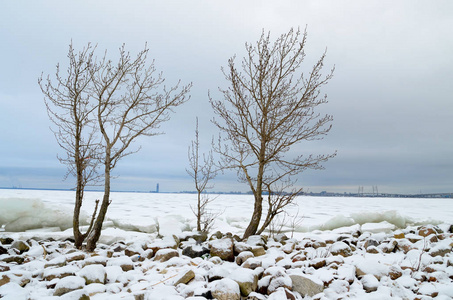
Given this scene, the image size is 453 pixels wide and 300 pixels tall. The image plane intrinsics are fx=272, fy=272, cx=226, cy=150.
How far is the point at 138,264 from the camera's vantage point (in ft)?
15.3

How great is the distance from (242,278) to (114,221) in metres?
10.00

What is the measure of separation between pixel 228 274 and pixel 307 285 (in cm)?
105

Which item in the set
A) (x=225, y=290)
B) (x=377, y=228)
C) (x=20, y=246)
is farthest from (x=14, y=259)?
Answer: (x=377, y=228)

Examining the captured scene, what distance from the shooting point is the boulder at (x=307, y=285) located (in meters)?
3.51

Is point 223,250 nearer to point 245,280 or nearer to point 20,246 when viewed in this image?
point 245,280

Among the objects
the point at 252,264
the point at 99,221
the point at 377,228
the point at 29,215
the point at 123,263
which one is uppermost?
the point at 99,221

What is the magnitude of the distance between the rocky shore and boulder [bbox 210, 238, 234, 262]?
17 millimetres

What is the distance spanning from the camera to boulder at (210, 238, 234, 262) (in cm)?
476

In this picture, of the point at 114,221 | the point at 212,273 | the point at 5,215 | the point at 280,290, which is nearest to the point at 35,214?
the point at 5,215

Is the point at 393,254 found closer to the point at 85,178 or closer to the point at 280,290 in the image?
the point at 280,290

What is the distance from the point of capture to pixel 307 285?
355 cm

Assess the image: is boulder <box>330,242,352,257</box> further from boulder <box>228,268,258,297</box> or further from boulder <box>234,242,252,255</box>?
boulder <box>228,268,258,297</box>

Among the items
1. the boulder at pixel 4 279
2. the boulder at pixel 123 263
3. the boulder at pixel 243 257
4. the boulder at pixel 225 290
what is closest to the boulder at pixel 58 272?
the boulder at pixel 4 279

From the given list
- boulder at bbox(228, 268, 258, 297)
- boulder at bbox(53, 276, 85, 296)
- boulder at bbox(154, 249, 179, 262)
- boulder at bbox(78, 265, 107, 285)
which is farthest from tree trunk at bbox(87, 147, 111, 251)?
boulder at bbox(228, 268, 258, 297)
